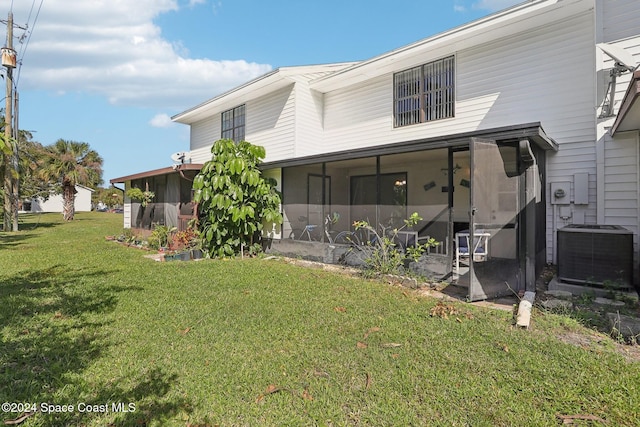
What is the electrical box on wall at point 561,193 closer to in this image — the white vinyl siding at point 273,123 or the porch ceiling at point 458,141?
the porch ceiling at point 458,141

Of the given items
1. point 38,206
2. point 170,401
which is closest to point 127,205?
point 170,401

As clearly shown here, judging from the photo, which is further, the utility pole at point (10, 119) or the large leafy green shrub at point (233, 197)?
the utility pole at point (10, 119)

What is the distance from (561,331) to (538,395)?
1479mm

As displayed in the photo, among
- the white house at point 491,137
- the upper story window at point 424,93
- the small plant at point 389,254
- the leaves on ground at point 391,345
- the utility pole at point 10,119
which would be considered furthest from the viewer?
the utility pole at point 10,119

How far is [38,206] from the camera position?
40.1 m

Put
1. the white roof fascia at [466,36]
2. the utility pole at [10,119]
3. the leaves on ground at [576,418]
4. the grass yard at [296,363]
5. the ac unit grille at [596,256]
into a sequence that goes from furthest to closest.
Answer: the utility pole at [10,119], the white roof fascia at [466,36], the ac unit grille at [596,256], the grass yard at [296,363], the leaves on ground at [576,418]

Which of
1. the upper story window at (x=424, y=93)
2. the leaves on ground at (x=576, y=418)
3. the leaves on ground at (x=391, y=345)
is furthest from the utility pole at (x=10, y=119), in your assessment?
the leaves on ground at (x=576, y=418)

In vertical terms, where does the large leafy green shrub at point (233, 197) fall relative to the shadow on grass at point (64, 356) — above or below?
above

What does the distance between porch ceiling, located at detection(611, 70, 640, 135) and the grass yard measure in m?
2.56

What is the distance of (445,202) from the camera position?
768cm

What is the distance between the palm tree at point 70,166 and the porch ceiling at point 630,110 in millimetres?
26682

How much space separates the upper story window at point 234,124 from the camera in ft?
41.3

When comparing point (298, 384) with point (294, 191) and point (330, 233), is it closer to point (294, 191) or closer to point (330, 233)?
point (330, 233)

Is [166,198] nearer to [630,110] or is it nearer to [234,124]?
[234,124]
